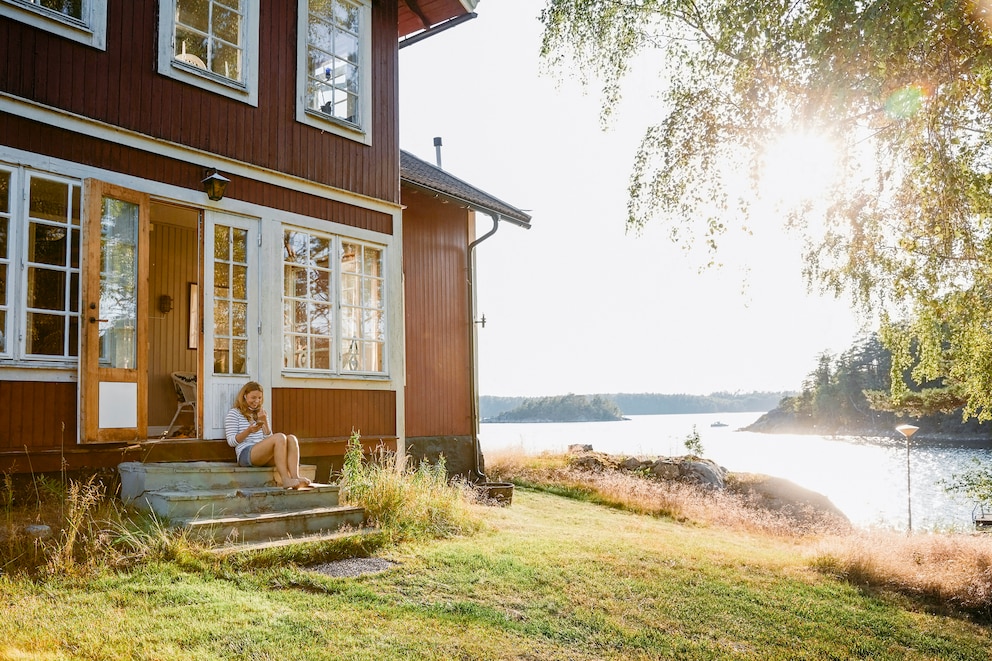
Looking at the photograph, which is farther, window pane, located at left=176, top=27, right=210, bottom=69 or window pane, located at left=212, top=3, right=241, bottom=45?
window pane, located at left=212, top=3, right=241, bottom=45

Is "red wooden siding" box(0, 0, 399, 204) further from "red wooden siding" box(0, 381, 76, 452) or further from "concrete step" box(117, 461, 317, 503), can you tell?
"concrete step" box(117, 461, 317, 503)

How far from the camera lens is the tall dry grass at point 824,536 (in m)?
7.20

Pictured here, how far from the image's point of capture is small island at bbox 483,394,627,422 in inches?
2357

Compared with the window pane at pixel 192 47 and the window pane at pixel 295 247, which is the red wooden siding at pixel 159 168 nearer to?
the window pane at pixel 295 247

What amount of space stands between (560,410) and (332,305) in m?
52.8

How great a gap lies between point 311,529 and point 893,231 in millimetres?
6257

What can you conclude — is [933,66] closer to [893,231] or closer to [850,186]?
[850,186]

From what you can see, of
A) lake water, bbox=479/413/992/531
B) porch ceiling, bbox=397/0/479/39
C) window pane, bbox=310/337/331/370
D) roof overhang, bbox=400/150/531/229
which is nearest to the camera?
window pane, bbox=310/337/331/370

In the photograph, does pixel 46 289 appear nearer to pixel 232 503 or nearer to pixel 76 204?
pixel 76 204

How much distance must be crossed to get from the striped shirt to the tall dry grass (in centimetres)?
577

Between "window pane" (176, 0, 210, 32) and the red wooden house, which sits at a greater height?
A: "window pane" (176, 0, 210, 32)

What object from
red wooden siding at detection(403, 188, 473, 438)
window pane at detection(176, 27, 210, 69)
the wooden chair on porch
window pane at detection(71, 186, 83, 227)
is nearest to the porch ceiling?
red wooden siding at detection(403, 188, 473, 438)

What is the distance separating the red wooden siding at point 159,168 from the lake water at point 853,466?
505 centimetres

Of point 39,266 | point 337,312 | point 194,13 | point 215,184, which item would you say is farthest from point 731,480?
point 39,266
